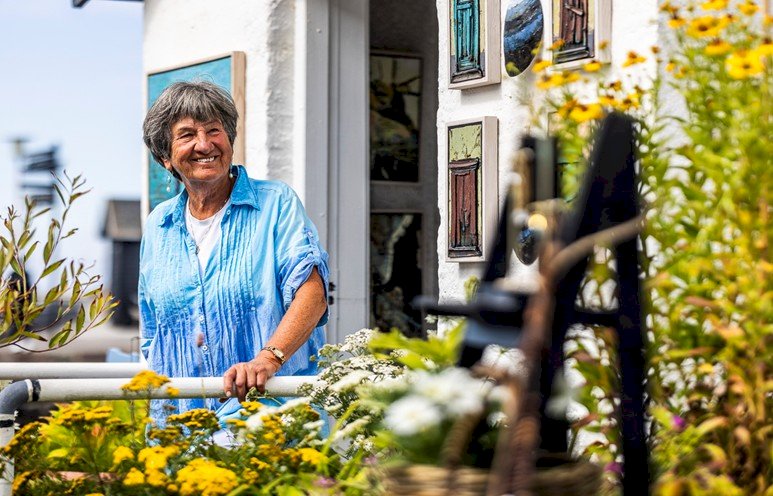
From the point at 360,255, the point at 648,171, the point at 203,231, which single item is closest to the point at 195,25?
the point at 360,255

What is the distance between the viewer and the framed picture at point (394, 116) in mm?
6492

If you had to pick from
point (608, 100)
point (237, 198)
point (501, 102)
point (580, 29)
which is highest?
point (580, 29)

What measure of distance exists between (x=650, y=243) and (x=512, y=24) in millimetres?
1170

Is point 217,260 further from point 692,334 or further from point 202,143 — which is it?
point 692,334

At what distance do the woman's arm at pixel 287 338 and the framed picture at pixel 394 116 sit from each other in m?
3.41

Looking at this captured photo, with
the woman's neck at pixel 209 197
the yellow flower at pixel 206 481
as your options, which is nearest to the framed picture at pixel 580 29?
the woman's neck at pixel 209 197

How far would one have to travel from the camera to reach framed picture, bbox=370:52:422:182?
21.3ft

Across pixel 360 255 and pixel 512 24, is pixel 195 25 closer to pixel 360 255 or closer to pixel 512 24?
pixel 360 255

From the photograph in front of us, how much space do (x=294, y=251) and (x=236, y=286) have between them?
17 centimetres

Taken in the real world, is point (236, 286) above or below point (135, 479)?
above

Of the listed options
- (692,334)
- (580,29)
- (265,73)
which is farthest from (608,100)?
(265,73)

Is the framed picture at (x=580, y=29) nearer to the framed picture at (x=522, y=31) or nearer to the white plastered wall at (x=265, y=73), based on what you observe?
the framed picture at (x=522, y=31)

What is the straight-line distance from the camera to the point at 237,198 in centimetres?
325

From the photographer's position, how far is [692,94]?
6.63 ft
